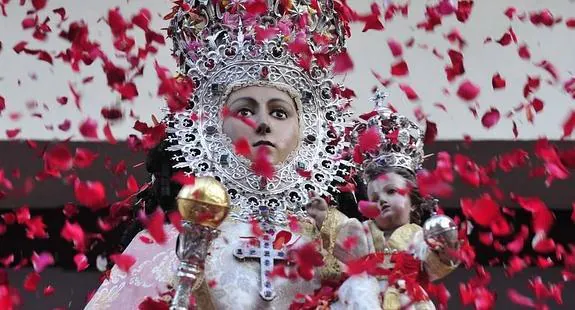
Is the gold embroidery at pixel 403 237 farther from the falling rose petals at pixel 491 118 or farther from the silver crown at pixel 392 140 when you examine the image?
the falling rose petals at pixel 491 118

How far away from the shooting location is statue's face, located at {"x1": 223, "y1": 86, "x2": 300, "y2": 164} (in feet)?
11.6

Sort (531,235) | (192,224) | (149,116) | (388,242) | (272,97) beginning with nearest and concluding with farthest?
(192,224) → (388,242) → (272,97) → (149,116) → (531,235)

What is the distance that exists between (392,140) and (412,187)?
18cm

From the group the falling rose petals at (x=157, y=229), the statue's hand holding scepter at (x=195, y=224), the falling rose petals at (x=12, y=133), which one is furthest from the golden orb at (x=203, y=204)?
the falling rose petals at (x=12, y=133)

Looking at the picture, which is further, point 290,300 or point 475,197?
point 475,197

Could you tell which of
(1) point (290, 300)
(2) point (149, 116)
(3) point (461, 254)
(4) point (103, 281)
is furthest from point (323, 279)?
(2) point (149, 116)

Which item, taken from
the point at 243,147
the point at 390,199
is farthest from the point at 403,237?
the point at 243,147

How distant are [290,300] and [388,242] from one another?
318 millimetres

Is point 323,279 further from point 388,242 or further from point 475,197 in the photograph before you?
point 475,197

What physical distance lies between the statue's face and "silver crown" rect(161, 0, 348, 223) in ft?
0.11

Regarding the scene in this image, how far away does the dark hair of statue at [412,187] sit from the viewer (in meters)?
3.46

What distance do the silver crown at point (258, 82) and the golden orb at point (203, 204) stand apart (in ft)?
2.02

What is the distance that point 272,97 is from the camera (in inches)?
143

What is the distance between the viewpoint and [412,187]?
344 cm
